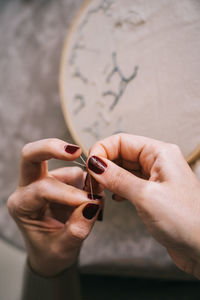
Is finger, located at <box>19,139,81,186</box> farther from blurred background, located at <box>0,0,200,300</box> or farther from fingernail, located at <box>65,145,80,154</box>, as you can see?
blurred background, located at <box>0,0,200,300</box>

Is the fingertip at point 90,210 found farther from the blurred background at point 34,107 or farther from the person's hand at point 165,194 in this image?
the blurred background at point 34,107

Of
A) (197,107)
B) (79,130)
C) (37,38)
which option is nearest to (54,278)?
(79,130)

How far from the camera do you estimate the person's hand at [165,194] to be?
1.27 ft

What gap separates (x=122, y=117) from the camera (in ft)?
2.04

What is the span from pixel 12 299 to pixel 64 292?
19cm

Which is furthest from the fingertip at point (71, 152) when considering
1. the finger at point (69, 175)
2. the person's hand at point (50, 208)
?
the finger at point (69, 175)

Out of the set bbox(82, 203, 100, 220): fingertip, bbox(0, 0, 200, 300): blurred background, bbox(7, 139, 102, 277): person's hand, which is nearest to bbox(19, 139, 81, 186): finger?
bbox(7, 139, 102, 277): person's hand

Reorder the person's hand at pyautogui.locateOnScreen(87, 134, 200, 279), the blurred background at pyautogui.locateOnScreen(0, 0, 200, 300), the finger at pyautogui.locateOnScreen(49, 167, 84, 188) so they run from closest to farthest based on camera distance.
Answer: the person's hand at pyautogui.locateOnScreen(87, 134, 200, 279) → the finger at pyautogui.locateOnScreen(49, 167, 84, 188) → the blurred background at pyautogui.locateOnScreen(0, 0, 200, 300)

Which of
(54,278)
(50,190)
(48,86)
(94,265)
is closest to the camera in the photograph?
(50,190)

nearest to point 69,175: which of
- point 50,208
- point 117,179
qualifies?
point 50,208

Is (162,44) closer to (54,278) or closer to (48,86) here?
(48,86)

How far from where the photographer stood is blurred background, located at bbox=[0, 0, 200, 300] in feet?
2.66

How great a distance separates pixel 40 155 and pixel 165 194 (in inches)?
9.7

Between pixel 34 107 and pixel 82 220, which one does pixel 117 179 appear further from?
pixel 34 107
